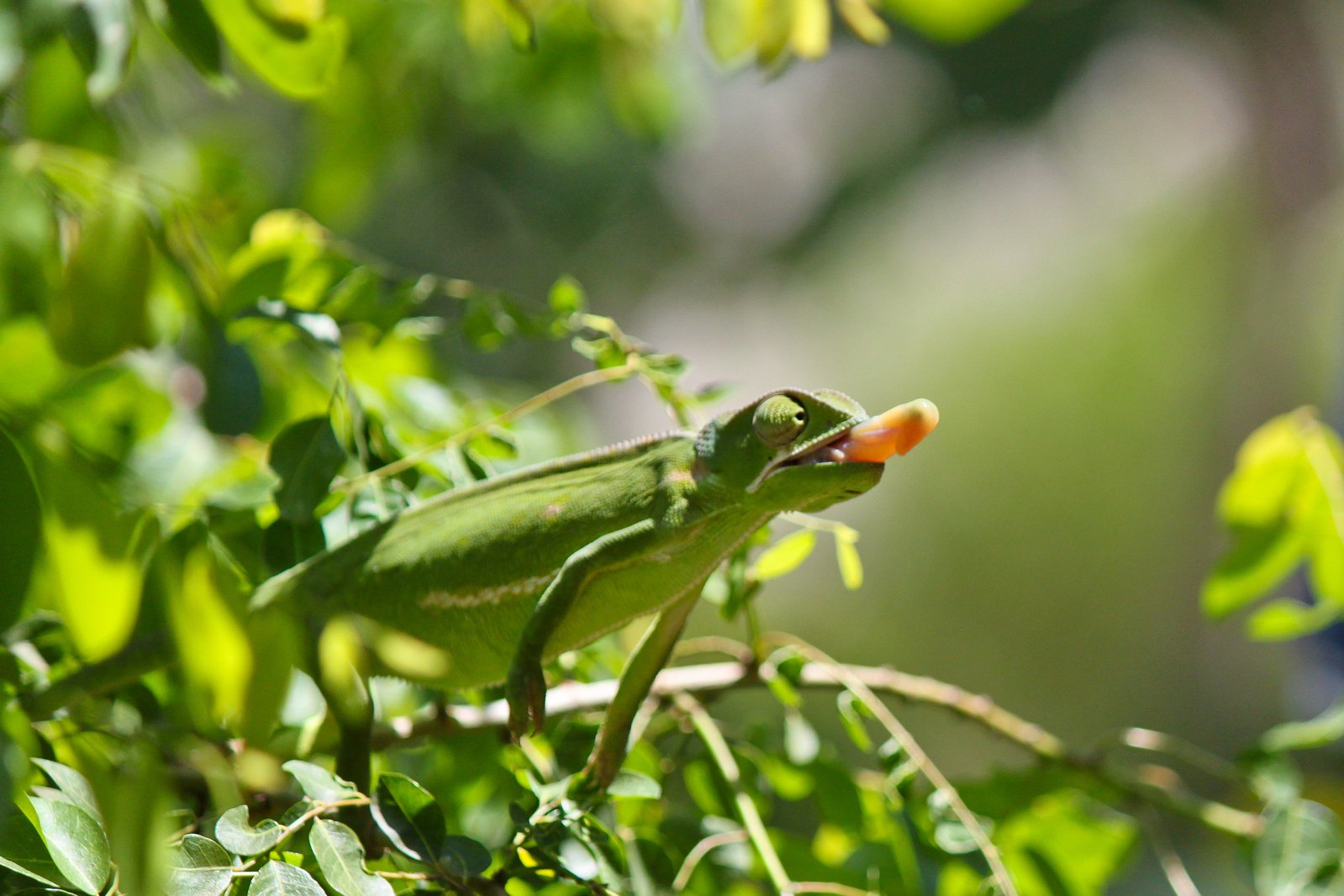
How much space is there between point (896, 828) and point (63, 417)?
0.83 metres

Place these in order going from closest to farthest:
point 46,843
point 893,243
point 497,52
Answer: point 46,843 → point 497,52 → point 893,243

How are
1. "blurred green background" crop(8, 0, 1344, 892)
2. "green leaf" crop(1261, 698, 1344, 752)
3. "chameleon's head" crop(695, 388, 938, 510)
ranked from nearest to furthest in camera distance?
"chameleon's head" crop(695, 388, 938, 510) → "green leaf" crop(1261, 698, 1344, 752) → "blurred green background" crop(8, 0, 1344, 892)

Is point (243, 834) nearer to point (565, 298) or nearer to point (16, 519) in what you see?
point (16, 519)

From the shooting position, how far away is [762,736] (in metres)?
1.09

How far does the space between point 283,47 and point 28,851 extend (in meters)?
0.63

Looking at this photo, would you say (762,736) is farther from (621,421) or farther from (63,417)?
(621,421)

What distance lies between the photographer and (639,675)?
804 millimetres

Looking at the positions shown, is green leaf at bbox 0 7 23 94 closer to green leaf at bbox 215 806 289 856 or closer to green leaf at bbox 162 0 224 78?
green leaf at bbox 162 0 224 78

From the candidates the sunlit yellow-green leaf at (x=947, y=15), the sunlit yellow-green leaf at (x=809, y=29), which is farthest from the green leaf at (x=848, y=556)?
the sunlit yellow-green leaf at (x=947, y=15)

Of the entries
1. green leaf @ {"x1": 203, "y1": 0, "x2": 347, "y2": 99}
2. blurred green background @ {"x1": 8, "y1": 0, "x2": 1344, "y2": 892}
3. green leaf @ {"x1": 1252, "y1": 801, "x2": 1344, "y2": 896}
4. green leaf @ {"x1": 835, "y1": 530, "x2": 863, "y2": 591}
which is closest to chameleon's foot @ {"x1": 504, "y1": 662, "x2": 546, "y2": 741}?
green leaf @ {"x1": 835, "y1": 530, "x2": 863, "y2": 591}

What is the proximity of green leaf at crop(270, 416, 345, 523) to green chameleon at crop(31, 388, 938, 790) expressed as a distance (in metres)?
0.08

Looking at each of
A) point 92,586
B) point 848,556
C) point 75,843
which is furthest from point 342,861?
point 848,556

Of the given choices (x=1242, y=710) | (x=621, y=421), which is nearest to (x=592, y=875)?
(x=621, y=421)

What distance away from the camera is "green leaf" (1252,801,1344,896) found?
1.04 metres
